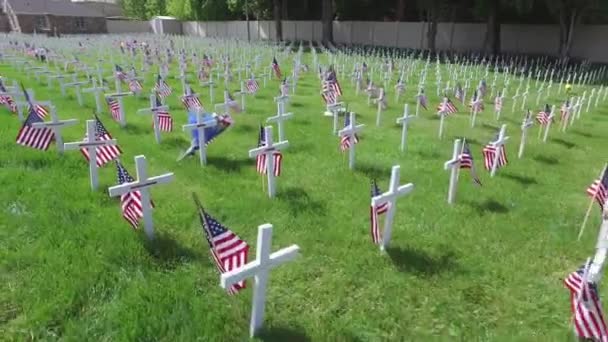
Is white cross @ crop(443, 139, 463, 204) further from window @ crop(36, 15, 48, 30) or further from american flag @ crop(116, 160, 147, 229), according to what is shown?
window @ crop(36, 15, 48, 30)

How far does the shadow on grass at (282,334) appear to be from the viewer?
3.43 meters

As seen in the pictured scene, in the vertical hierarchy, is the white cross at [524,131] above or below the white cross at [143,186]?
below

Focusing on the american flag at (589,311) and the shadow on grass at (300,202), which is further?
the shadow on grass at (300,202)

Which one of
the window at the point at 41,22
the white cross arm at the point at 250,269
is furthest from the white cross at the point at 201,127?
the window at the point at 41,22

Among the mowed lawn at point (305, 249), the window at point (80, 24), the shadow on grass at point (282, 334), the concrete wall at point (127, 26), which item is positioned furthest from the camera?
the concrete wall at point (127, 26)

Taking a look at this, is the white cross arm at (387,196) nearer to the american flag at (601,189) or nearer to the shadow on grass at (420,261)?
the shadow on grass at (420,261)

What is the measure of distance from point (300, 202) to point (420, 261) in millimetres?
1786

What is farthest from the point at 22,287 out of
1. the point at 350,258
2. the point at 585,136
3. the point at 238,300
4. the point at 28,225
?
the point at 585,136

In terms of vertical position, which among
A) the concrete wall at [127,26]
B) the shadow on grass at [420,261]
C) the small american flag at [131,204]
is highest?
the small american flag at [131,204]

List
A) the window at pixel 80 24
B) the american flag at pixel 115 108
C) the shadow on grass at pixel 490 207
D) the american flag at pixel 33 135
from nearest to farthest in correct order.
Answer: the shadow on grass at pixel 490 207, the american flag at pixel 33 135, the american flag at pixel 115 108, the window at pixel 80 24

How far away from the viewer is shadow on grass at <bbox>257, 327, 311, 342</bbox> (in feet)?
11.2

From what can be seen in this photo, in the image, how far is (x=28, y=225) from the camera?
190 inches

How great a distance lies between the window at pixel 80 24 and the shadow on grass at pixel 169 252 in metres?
56.6

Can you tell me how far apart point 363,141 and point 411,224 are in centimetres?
361
